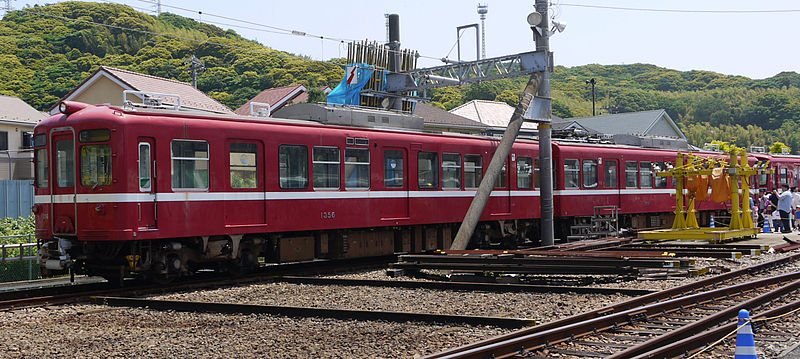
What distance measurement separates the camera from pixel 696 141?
317 ft

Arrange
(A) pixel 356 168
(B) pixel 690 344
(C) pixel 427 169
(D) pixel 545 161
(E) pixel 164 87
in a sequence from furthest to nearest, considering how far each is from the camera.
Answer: (E) pixel 164 87 < (D) pixel 545 161 < (C) pixel 427 169 < (A) pixel 356 168 < (B) pixel 690 344

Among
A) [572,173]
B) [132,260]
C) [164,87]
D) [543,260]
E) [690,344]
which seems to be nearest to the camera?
[690,344]

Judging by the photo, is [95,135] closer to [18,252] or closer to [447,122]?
[18,252]

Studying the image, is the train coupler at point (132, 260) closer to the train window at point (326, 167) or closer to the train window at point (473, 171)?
the train window at point (326, 167)

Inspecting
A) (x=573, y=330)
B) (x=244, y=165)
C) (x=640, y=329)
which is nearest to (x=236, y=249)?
(x=244, y=165)

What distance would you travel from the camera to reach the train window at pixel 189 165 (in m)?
12.9

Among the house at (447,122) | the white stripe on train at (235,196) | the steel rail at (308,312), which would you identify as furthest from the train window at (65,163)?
the house at (447,122)

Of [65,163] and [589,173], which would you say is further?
[589,173]

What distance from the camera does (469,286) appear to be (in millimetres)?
12133

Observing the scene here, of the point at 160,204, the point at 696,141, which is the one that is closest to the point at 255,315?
the point at 160,204

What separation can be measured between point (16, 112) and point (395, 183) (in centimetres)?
3031

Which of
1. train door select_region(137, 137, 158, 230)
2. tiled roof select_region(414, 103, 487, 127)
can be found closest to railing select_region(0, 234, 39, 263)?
train door select_region(137, 137, 158, 230)

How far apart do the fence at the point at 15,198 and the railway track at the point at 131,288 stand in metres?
10.9

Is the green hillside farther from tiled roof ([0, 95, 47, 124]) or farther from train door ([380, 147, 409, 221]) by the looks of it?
train door ([380, 147, 409, 221])
